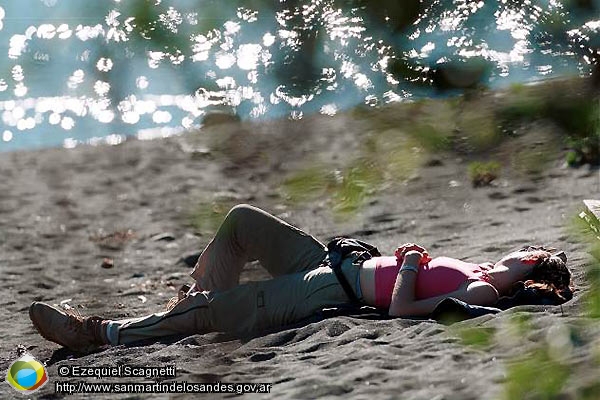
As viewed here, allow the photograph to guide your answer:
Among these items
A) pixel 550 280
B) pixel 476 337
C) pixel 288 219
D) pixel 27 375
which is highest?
pixel 476 337

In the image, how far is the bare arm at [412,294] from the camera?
460 centimetres

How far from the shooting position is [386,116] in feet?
4.44

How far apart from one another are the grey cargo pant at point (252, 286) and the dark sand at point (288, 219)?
13 centimetres

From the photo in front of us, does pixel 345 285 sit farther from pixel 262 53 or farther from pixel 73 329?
pixel 262 53

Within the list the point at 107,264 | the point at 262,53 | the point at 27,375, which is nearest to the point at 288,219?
the point at 107,264

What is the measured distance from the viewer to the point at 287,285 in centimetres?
499

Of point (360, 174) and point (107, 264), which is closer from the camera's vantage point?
point (360, 174)

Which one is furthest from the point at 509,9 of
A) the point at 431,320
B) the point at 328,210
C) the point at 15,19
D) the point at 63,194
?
the point at 63,194

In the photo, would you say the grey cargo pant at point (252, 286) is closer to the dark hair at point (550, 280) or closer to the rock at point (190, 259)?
the dark hair at point (550, 280)

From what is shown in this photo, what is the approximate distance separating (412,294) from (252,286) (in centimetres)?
77

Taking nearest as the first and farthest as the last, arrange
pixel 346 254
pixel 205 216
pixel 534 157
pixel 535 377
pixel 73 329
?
pixel 535 377 < pixel 534 157 < pixel 205 216 < pixel 346 254 < pixel 73 329

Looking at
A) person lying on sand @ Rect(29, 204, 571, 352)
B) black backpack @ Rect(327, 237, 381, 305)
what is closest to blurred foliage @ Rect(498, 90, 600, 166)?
person lying on sand @ Rect(29, 204, 571, 352)

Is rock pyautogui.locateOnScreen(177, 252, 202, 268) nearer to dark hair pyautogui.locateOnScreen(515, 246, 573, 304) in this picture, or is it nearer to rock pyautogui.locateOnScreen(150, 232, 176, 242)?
rock pyautogui.locateOnScreen(150, 232, 176, 242)

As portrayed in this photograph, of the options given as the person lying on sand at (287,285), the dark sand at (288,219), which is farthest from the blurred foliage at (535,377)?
the person lying on sand at (287,285)
